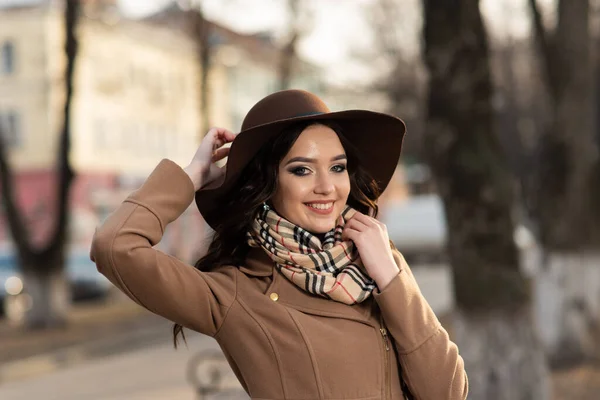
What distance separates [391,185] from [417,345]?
15050 millimetres

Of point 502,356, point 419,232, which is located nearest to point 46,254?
point 502,356

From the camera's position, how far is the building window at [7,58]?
39.6m

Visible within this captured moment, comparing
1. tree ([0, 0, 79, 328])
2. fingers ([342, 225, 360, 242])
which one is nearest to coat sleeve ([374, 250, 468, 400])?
fingers ([342, 225, 360, 242])

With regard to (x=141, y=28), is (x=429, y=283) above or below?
below

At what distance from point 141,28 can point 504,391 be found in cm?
3964

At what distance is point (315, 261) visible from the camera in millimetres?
2621

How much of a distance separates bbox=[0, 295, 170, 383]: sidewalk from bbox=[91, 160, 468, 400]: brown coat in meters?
10.4

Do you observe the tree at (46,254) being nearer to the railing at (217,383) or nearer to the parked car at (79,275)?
the parked car at (79,275)

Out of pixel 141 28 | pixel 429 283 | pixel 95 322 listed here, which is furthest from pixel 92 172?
pixel 95 322

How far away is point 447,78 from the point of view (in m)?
6.64

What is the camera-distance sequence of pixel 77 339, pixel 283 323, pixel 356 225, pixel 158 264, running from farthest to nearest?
pixel 77 339
pixel 356 225
pixel 283 323
pixel 158 264

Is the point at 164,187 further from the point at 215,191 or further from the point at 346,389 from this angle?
the point at 346,389

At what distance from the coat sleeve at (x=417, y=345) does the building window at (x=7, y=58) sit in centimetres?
3949

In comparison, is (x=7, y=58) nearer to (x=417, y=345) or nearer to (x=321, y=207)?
(x=321, y=207)
